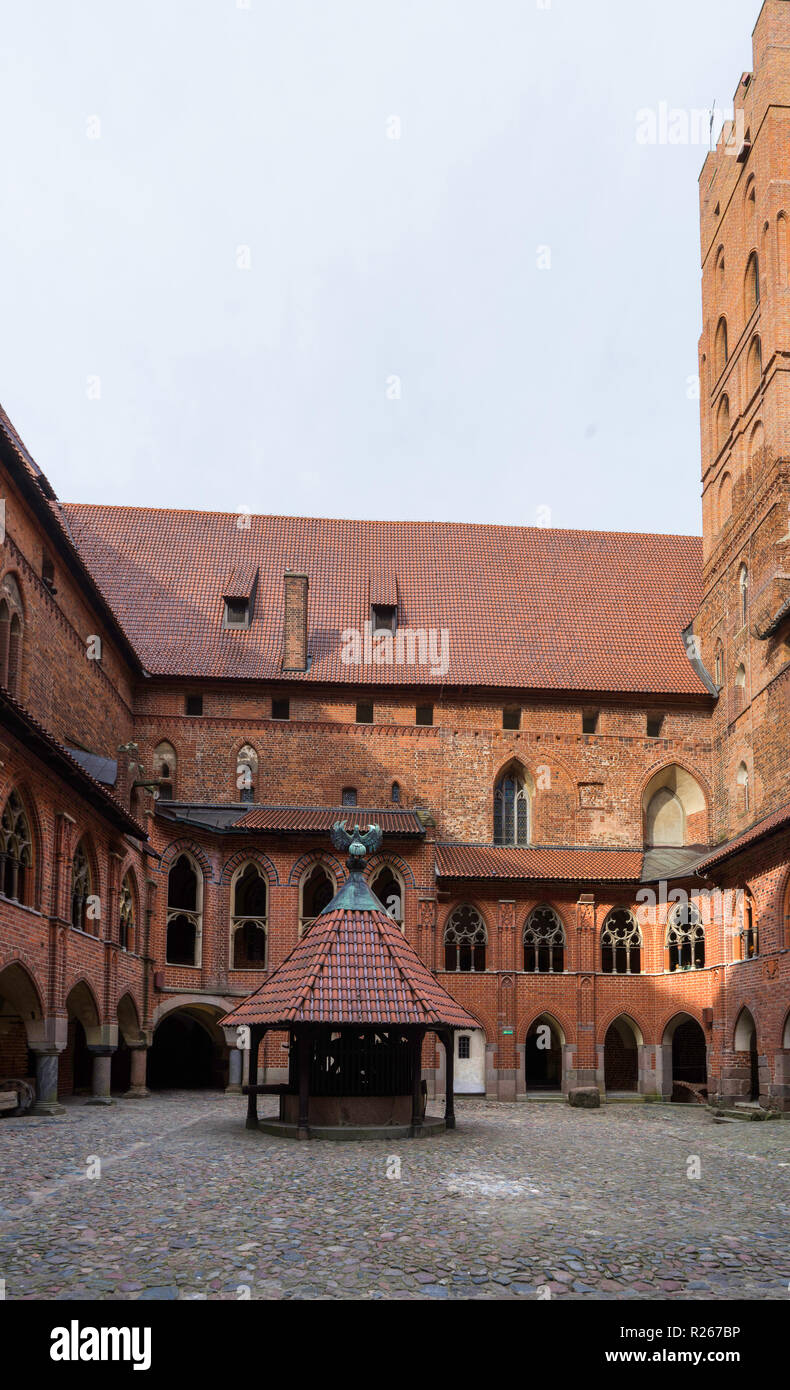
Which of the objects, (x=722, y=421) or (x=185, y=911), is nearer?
(x=185, y=911)

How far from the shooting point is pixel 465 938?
35.7 meters

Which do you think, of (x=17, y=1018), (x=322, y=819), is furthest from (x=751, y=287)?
(x=17, y=1018)

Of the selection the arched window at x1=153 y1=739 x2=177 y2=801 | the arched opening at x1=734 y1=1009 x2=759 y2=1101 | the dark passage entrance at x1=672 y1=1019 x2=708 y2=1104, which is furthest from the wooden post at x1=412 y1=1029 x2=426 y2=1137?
the dark passage entrance at x1=672 y1=1019 x2=708 y2=1104

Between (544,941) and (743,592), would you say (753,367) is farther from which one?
(544,941)

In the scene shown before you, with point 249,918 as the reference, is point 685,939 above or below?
below

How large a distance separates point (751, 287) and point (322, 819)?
1906 cm

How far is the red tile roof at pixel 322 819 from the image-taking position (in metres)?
34.4

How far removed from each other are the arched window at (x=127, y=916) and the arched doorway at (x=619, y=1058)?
1450 centimetres

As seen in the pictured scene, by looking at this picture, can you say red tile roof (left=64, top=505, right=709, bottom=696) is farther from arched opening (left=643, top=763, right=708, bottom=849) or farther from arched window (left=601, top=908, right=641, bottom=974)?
arched window (left=601, top=908, right=641, bottom=974)

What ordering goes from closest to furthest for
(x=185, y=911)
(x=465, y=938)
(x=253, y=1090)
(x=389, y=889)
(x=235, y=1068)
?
(x=253, y=1090)
(x=235, y=1068)
(x=185, y=911)
(x=465, y=938)
(x=389, y=889)

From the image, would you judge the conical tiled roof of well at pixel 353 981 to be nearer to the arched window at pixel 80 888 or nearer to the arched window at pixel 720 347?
the arched window at pixel 80 888

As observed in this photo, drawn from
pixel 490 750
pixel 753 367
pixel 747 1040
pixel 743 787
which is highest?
pixel 753 367

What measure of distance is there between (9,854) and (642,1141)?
438 inches
